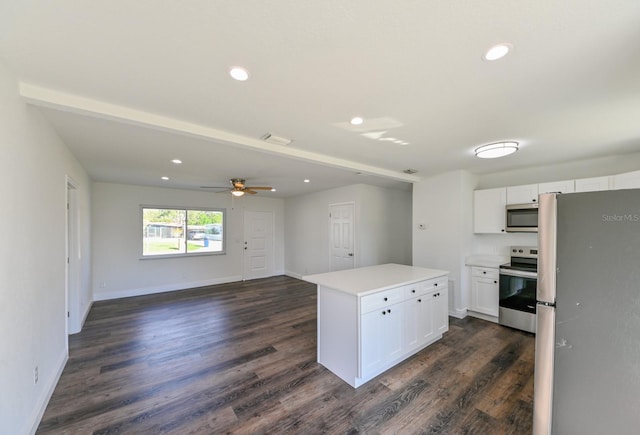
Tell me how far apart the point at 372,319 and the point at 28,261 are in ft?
9.29

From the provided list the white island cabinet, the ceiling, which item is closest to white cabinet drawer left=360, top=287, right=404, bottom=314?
the white island cabinet

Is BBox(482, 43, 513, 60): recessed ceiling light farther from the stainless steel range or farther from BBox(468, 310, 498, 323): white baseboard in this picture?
BBox(468, 310, 498, 323): white baseboard

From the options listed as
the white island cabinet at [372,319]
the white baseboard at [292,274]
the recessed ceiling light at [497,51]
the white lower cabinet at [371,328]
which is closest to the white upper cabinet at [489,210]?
the white island cabinet at [372,319]

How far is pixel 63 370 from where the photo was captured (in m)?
2.65

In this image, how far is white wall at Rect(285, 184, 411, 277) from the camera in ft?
18.3

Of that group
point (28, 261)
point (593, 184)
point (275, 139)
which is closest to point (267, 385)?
point (28, 261)

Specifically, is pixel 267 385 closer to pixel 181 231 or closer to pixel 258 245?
pixel 181 231

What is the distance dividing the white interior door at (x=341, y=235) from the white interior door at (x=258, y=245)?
227 centimetres

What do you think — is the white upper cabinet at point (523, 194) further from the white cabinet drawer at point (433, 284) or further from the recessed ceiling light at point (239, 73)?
the recessed ceiling light at point (239, 73)

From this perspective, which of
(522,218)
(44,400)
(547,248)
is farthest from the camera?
(522,218)

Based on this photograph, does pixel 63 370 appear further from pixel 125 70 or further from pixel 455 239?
pixel 455 239

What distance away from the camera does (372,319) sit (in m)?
2.49

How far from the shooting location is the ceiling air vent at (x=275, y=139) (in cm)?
265

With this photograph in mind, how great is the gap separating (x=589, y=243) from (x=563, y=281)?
252 millimetres
